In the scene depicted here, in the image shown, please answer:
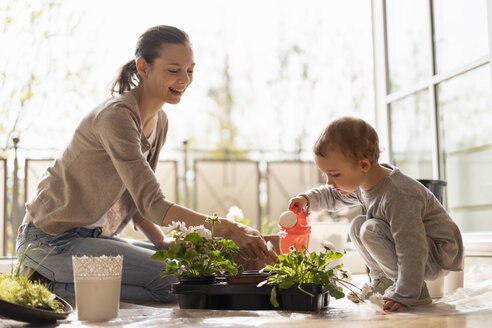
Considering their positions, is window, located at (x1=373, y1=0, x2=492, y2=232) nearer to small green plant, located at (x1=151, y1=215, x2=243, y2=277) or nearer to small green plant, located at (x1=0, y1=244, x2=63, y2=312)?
small green plant, located at (x1=151, y1=215, x2=243, y2=277)

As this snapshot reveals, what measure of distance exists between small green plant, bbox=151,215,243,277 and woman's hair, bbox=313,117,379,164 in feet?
1.30

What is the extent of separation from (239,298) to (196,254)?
0.18 m

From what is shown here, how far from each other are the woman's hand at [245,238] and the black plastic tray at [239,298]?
105mm

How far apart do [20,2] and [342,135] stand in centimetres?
431

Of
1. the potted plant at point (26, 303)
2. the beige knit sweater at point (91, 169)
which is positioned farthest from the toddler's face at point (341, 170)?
the potted plant at point (26, 303)

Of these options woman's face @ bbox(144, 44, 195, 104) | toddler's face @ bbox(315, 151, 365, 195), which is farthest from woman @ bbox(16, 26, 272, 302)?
toddler's face @ bbox(315, 151, 365, 195)

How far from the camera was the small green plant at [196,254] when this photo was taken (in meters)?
1.49

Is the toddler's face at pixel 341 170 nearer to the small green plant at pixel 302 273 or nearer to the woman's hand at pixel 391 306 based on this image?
the small green plant at pixel 302 273

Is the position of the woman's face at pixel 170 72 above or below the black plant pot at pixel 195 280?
above

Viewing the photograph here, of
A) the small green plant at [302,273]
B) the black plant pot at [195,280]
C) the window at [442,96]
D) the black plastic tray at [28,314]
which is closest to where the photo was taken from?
the black plastic tray at [28,314]

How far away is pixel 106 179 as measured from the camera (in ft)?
6.12

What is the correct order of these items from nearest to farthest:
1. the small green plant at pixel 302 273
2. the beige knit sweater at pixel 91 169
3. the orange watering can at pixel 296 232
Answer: the small green plant at pixel 302 273, the beige knit sweater at pixel 91 169, the orange watering can at pixel 296 232

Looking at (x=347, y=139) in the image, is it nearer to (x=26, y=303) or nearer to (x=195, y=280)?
(x=195, y=280)

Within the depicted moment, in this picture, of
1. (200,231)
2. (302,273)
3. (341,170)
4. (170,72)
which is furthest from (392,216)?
(170,72)
